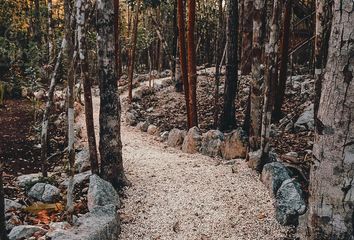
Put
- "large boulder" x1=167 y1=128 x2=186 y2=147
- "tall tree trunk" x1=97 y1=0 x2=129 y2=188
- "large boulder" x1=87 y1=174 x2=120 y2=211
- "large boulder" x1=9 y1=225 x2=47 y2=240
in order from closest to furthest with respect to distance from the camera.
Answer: "large boulder" x1=9 y1=225 x2=47 y2=240 → "large boulder" x1=87 y1=174 x2=120 y2=211 → "tall tree trunk" x1=97 y1=0 x2=129 y2=188 → "large boulder" x1=167 y1=128 x2=186 y2=147

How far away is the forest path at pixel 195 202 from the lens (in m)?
5.48

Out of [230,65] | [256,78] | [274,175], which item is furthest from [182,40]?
[274,175]

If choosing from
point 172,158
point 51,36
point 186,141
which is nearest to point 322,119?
point 172,158

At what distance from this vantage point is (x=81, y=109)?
53.9ft

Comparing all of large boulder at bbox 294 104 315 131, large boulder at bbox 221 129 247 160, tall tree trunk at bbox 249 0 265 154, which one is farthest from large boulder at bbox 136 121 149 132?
tall tree trunk at bbox 249 0 265 154

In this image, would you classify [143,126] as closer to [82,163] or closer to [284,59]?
[82,163]

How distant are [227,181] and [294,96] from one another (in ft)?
21.8

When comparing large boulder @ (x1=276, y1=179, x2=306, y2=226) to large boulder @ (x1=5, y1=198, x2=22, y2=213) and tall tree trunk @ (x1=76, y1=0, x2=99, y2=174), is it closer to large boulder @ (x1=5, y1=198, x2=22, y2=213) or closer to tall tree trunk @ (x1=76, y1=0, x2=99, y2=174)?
tall tree trunk @ (x1=76, y1=0, x2=99, y2=174)

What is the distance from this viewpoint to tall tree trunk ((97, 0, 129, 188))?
610cm

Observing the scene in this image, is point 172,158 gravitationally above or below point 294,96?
below

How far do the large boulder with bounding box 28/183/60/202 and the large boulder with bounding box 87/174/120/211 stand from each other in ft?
2.96

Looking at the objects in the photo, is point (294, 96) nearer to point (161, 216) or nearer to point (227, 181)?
point (227, 181)

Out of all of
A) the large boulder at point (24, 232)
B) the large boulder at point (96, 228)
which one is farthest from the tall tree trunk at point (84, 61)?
the large boulder at point (24, 232)

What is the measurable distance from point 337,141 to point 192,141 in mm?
6490
